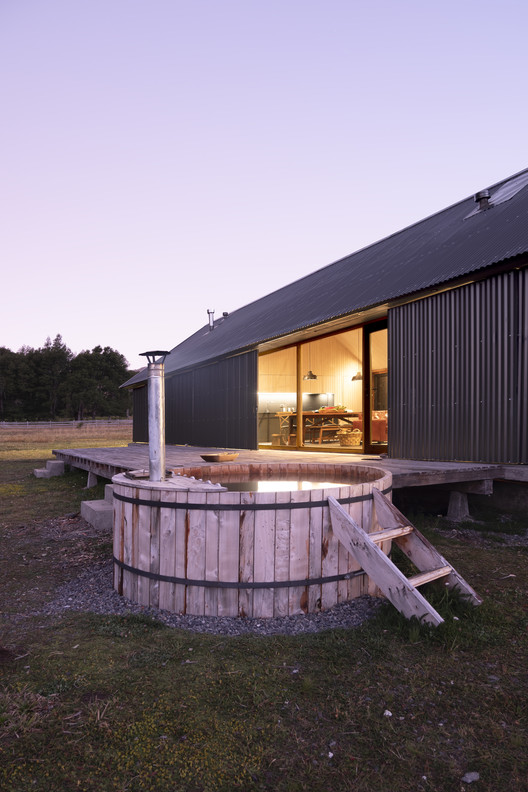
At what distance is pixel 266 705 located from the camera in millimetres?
2271

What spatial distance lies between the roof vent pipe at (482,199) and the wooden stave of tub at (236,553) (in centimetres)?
896

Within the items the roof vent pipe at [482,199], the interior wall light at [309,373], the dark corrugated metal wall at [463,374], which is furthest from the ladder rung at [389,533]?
the interior wall light at [309,373]

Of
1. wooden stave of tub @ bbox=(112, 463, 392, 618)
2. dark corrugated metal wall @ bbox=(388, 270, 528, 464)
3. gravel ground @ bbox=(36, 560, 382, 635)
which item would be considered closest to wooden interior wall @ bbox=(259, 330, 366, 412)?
dark corrugated metal wall @ bbox=(388, 270, 528, 464)

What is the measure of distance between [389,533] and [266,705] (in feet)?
5.42

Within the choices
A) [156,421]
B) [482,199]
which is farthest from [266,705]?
[482,199]

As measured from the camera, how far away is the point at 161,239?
29.7 metres

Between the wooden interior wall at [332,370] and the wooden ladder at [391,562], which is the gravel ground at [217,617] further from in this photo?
the wooden interior wall at [332,370]

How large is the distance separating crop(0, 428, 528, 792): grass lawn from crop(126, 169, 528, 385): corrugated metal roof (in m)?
5.83

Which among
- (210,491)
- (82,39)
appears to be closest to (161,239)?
(82,39)

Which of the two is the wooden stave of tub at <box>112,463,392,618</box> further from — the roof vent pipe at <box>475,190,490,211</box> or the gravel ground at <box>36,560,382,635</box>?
the roof vent pipe at <box>475,190,490,211</box>

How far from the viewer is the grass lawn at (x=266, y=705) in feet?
5.95

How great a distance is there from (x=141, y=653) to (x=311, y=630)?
118 cm

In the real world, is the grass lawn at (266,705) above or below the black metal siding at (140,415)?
below

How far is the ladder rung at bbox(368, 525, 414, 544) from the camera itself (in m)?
3.41
